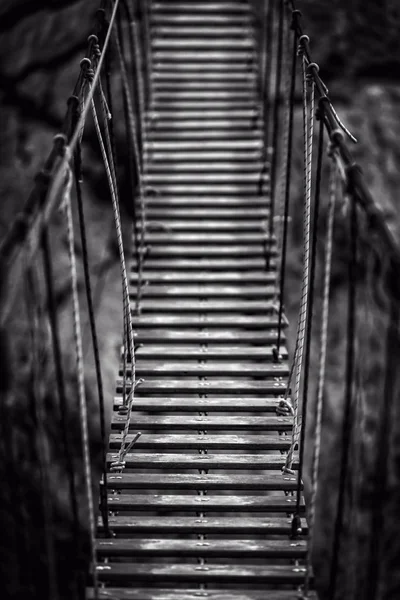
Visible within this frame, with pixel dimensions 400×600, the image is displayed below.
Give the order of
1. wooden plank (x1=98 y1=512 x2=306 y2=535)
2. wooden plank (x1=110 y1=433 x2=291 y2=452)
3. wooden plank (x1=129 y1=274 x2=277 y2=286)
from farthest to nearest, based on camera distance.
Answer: wooden plank (x1=129 y1=274 x2=277 y2=286) < wooden plank (x1=110 y1=433 x2=291 y2=452) < wooden plank (x1=98 y1=512 x2=306 y2=535)

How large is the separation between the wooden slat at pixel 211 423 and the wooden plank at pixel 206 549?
1.41 feet

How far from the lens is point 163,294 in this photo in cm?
295

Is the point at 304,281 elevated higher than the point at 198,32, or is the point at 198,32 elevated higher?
the point at 198,32

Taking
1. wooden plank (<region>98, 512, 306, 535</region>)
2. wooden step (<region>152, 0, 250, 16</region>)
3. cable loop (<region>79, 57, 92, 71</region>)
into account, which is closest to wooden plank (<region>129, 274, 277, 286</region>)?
cable loop (<region>79, 57, 92, 71</region>)

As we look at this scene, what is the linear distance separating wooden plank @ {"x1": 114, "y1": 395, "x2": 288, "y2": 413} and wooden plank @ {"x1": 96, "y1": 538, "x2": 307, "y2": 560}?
0.52 meters

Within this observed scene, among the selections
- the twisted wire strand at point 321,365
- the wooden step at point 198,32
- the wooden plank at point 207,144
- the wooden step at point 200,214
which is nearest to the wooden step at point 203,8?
the wooden step at point 198,32

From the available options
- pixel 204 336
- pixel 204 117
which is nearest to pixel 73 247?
pixel 204 336

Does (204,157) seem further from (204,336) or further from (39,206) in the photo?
(39,206)

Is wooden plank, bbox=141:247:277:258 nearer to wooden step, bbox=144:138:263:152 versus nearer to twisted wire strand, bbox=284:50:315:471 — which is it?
wooden step, bbox=144:138:263:152

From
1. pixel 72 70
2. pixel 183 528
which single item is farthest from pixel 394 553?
pixel 72 70

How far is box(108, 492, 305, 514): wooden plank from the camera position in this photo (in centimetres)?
208

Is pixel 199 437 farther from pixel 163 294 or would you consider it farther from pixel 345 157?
pixel 345 157

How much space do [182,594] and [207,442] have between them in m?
0.51

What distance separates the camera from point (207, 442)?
2.25 m
